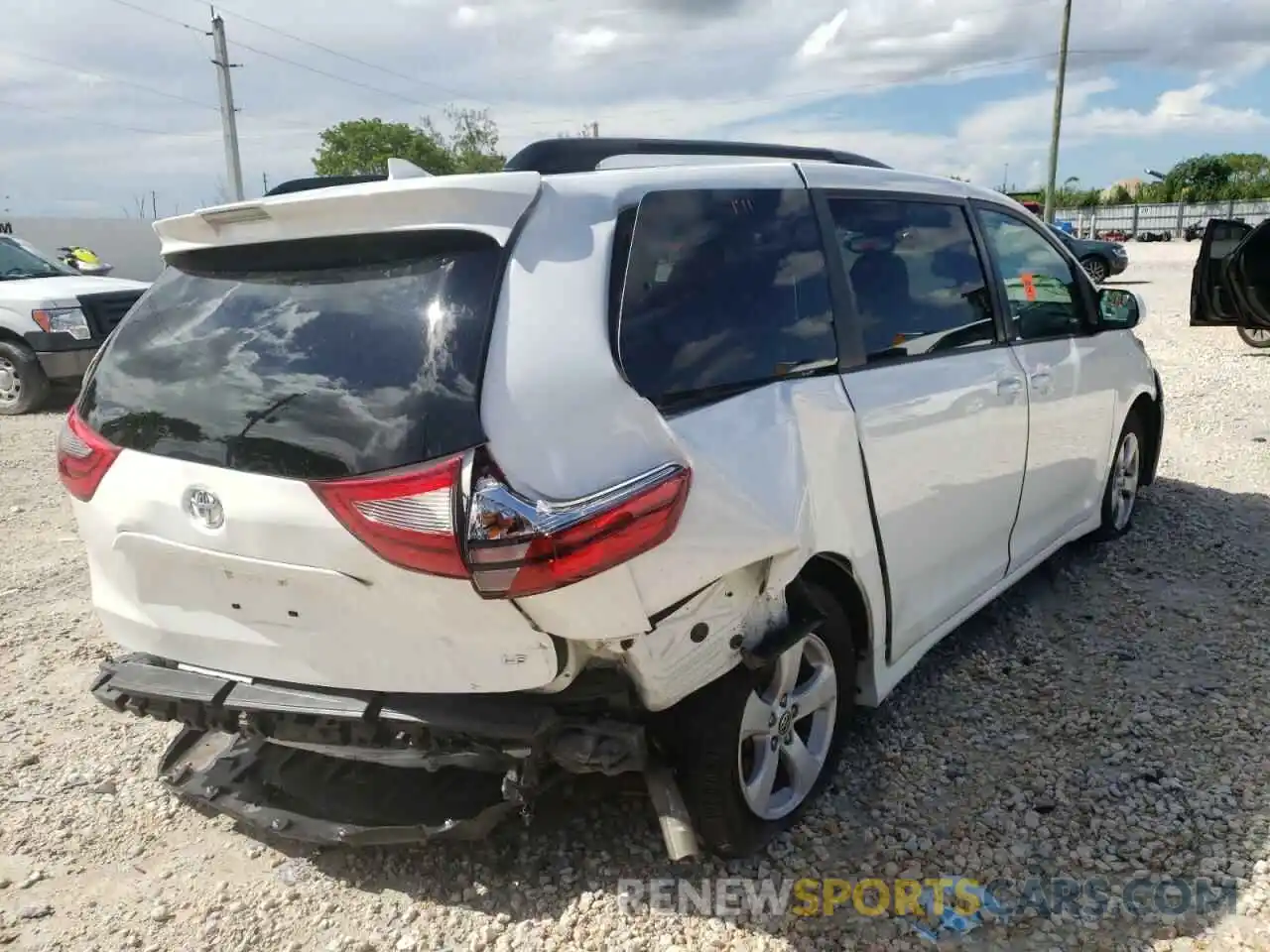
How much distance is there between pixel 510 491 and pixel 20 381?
992cm

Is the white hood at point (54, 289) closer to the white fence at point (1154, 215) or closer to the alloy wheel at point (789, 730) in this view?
the alloy wheel at point (789, 730)

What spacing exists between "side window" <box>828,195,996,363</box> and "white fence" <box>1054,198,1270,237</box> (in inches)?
2272

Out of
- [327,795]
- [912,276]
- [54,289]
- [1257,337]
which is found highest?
[912,276]

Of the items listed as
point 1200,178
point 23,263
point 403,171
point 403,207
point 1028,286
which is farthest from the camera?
point 1200,178

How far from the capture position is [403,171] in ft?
8.41

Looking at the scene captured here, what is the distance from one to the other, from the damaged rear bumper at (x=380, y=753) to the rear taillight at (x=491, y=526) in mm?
388

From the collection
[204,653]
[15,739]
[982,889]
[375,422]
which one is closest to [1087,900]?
[982,889]

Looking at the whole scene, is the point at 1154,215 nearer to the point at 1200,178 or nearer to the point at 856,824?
the point at 1200,178

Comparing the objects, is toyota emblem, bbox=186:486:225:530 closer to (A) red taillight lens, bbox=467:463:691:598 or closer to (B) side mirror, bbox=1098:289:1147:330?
(A) red taillight lens, bbox=467:463:691:598

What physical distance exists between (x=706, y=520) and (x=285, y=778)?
1511mm

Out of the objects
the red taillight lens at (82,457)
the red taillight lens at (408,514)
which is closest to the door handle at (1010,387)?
the red taillight lens at (408,514)

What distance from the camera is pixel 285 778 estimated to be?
2904mm

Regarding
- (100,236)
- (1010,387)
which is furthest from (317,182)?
(100,236)

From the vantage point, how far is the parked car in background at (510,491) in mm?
2166
